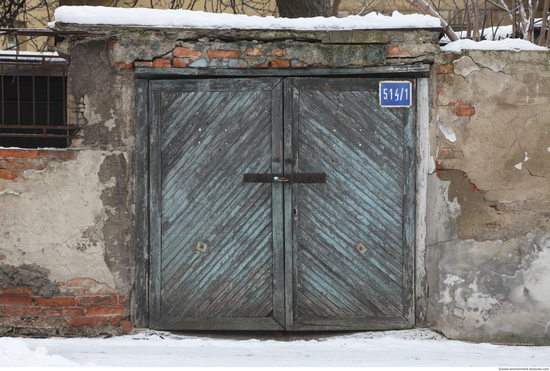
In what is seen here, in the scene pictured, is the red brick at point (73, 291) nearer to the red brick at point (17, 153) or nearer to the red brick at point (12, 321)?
the red brick at point (12, 321)

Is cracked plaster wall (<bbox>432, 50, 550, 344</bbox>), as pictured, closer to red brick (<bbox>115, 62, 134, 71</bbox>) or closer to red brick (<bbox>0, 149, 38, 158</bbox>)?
red brick (<bbox>115, 62, 134, 71</bbox>)

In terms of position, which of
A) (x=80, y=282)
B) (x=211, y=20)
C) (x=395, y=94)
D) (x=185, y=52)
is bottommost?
(x=80, y=282)

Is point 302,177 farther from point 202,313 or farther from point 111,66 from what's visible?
point 111,66

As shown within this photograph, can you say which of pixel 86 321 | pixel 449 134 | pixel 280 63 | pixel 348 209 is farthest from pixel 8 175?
pixel 449 134

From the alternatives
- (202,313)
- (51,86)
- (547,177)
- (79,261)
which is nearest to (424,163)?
(547,177)

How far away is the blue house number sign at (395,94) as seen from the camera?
3.57 meters

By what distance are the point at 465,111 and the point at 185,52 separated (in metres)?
2.20

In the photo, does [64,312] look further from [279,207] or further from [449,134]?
[449,134]

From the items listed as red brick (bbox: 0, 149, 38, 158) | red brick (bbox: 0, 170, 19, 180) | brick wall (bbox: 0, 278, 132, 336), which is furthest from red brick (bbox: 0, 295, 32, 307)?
red brick (bbox: 0, 149, 38, 158)

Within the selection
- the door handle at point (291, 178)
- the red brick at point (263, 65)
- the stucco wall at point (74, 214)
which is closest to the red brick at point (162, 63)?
the stucco wall at point (74, 214)

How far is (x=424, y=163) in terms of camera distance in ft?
11.8

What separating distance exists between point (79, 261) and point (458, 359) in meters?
2.88

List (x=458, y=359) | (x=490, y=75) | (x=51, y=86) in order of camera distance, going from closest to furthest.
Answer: (x=458, y=359) → (x=490, y=75) → (x=51, y=86)

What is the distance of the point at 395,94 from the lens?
3576 mm
